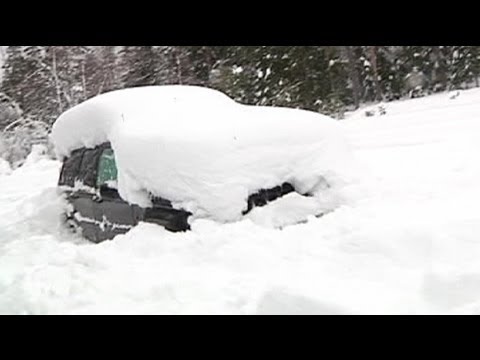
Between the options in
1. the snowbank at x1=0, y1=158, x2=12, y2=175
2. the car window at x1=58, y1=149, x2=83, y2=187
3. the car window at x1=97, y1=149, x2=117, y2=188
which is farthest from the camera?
the snowbank at x1=0, y1=158, x2=12, y2=175

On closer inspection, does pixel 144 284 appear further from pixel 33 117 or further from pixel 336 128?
pixel 33 117

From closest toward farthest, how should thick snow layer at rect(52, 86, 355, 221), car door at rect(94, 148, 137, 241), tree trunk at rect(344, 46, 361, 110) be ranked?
thick snow layer at rect(52, 86, 355, 221) < car door at rect(94, 148, 137, 241) < tree trunk at rect(344, 46, 361, 110)

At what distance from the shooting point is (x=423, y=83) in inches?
765

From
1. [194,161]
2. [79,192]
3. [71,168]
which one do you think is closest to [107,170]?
[79,192]

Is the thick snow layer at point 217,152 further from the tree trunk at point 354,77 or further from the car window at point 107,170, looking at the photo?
the tree trunk at point 354,77

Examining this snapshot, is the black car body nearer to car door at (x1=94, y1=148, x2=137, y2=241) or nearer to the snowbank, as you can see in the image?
car door at (x1=94, y1=148, x2=137, y2=241)

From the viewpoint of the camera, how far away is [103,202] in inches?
250

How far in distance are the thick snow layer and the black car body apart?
99mm

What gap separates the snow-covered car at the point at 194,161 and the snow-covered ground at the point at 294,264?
0.86 feet

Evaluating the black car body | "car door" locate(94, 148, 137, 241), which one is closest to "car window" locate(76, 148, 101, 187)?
the black car body

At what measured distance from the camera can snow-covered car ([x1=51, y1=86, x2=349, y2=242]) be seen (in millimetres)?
5488

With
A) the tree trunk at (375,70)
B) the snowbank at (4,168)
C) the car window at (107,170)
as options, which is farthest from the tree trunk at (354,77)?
the car window at (107,170)

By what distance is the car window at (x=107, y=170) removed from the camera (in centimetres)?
627
